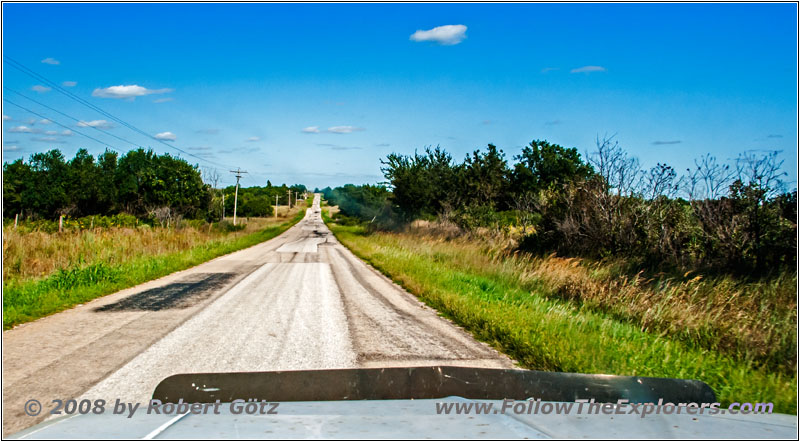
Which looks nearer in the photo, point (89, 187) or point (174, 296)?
point (174, 296)

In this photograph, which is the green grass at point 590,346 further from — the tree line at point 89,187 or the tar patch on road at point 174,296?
the tree line at point 89,187

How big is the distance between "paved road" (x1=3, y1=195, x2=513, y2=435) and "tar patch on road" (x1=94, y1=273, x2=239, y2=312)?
0.02m

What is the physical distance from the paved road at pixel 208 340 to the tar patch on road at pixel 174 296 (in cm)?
2

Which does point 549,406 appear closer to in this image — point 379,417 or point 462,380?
point 462,380

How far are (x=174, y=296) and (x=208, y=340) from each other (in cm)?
471

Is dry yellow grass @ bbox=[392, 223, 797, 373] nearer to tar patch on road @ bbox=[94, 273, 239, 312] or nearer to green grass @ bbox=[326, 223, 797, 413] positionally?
green grass @ bbox=[326, 223, 797, 413]

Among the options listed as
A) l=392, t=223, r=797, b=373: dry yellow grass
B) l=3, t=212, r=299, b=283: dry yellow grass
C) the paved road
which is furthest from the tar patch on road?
l=392, t=223, r=797, b=373: dry yellow grass

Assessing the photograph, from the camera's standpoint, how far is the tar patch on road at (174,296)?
981 cm

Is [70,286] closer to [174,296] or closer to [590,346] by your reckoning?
[174,296]

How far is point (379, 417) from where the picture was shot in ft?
8.11

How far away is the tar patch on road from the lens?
9.81m

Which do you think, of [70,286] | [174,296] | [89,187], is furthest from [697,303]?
[89,187]

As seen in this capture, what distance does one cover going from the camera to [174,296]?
11250mm

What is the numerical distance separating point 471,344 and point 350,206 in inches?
3395
